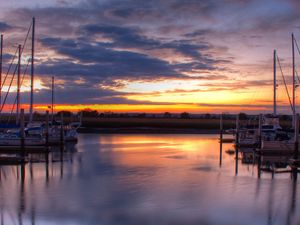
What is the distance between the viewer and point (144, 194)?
56.4 ft

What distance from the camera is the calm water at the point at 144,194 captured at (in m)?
13.6

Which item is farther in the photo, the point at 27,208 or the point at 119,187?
the point at 119,187

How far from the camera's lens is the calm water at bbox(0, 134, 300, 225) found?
534 inches

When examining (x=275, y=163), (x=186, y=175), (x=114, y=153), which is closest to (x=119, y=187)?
(x=186, y=175)

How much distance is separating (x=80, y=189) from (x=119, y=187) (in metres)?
1.62

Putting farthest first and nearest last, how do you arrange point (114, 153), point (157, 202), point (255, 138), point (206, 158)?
point (255, 138) → point (114, 153) → point (206, 158) → point (157, 202)

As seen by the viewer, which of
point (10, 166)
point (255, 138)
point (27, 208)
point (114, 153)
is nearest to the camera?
point (27, 208)

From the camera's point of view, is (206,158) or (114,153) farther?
(114,153)

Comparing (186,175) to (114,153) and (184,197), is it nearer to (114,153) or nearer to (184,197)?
(184,197)

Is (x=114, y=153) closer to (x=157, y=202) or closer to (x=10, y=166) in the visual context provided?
(x=10, y=166)

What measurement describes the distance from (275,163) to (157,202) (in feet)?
48.9

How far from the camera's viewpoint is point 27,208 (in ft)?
47.7

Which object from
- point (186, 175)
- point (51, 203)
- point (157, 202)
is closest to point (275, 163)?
point (186, 175)

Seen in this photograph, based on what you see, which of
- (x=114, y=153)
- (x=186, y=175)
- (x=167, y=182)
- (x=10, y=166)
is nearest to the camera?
(x=167, y=182)
